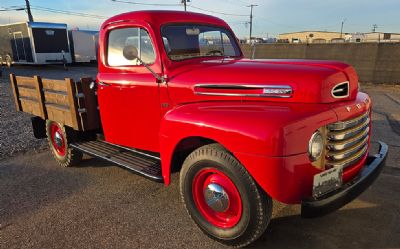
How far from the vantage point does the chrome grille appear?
2.44 metres

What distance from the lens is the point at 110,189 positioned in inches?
152

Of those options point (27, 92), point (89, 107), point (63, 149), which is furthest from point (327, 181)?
point (27, 92)

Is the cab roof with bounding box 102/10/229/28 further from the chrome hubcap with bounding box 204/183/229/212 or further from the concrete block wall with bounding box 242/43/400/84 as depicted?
the concrete block wall with bounding box 242/43/400/84

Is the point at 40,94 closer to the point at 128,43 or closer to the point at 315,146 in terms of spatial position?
the point at 128,43

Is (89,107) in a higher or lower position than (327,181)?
higher

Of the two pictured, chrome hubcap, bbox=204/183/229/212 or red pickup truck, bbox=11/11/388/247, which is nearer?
red pickup truck, bbox=11/11/388/247

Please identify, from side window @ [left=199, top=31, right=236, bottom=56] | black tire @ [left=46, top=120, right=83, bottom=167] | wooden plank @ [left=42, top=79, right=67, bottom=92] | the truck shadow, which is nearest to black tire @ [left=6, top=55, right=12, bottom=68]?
black tire @ [left=46, top=120, right=83, bottom=167]

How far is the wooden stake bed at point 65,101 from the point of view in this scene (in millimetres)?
3986

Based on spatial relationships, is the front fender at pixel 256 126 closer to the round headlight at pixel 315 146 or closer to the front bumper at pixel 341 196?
the round headlight at pixel 315 146

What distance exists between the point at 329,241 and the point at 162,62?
7.32 ft

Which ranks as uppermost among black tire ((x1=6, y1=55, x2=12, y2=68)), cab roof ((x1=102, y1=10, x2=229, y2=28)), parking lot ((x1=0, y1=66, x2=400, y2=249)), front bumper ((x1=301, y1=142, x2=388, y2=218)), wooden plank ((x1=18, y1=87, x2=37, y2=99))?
cab roof ((x1=102, y1=10, x2=229, y2=28))

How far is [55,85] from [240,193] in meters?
3.07

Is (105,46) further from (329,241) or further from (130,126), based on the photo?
(329,241)

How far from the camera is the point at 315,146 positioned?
7.60ft
